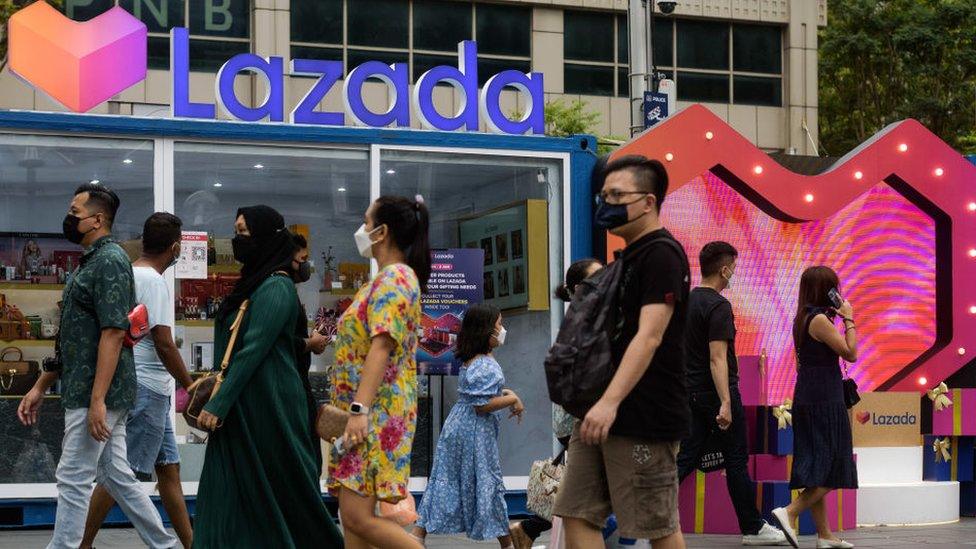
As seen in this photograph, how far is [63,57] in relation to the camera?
11.2 meters

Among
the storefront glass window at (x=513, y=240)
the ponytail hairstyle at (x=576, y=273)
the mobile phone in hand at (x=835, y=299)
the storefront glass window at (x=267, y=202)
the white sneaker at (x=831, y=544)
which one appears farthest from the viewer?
the storefront glass window at (x=513, y=240)

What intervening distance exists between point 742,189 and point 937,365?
199cm

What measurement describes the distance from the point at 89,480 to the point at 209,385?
108 centimetres

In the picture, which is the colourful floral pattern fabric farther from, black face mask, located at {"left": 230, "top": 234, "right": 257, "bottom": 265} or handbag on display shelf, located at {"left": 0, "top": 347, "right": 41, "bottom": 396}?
handbag on display shelf, located at {"left": 0, "top": 347, "right": 41, "bottom": 396}

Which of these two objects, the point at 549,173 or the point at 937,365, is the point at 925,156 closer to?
the point at 937,365

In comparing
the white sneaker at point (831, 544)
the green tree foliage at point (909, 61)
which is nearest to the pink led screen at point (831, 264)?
the white sneaker at point (831, 544)

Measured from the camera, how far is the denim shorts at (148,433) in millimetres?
8430

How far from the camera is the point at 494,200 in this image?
12055 millimetres

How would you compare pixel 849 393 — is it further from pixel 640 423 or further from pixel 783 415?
pixel 640 423

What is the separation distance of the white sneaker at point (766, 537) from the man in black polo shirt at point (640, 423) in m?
4.32

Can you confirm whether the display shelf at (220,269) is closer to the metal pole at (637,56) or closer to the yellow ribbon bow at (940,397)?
the yellow ribbon bow at (940,397)

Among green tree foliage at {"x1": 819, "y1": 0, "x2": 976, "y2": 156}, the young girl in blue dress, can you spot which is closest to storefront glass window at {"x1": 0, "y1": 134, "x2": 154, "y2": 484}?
the young girl in blue dress

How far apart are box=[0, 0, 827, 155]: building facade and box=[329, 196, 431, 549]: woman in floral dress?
80.8 feet

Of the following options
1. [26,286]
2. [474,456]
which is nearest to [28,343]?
[26,286]
